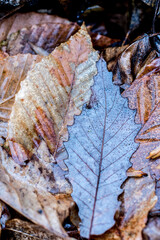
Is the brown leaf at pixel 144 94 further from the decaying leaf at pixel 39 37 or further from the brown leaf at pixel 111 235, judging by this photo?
the decaying leaf at pixel 39 37

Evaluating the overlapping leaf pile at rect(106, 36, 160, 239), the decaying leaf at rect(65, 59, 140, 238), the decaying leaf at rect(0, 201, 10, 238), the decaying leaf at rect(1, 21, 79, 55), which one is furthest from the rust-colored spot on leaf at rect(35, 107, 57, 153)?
the decaying leaf at rect(1, 21, 79, 55)

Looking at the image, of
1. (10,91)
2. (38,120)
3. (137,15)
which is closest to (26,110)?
(38,120)

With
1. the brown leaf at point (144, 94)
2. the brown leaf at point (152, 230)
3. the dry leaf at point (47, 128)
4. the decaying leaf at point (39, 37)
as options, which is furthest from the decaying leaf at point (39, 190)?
the decaying leaf at point (39, 37)

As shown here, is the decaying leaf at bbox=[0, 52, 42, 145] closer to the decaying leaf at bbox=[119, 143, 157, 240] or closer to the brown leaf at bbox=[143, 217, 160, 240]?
the decaying leaf at bbox=[119, 143, 157, 240]

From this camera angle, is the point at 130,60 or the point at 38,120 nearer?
the point at 38,120

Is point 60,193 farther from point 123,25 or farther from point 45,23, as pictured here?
point 123,25

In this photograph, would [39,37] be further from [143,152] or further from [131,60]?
[143,152]
